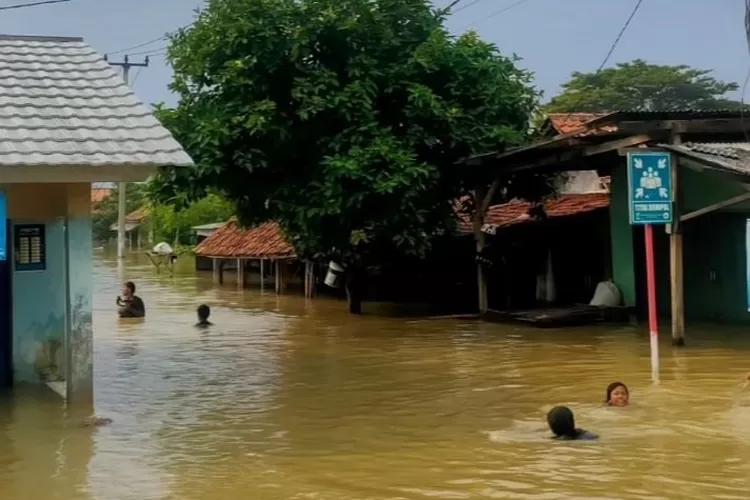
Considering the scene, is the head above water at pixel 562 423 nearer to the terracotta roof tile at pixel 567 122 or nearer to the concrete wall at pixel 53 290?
the concrete wall at pixel 53 290

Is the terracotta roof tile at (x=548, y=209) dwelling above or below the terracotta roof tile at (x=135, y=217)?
below

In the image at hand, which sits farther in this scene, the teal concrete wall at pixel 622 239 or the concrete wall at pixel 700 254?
the teal concrete wall at pixel 622 239

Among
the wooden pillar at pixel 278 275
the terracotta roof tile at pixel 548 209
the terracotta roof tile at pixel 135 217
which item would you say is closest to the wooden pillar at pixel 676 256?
the terracotta roof tile at pixel 548 209

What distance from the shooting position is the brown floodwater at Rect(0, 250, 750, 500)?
314 inches

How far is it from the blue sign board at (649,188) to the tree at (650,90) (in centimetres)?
3204

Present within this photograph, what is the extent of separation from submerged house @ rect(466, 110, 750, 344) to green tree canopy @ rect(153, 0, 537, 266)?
1342 millimetres

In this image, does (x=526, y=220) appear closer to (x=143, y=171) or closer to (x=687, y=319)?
(x=687, y=319)

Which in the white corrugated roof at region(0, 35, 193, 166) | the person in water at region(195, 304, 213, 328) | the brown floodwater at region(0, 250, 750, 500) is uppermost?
the white corrugated roof at region(0, 35, 193, 166)

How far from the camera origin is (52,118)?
10.6 meters

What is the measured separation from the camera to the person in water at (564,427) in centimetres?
933

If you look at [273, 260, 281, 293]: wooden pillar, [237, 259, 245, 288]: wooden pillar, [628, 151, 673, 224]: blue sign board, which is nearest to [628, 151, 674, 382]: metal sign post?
[628, 151, 673, 224]: blue sign board

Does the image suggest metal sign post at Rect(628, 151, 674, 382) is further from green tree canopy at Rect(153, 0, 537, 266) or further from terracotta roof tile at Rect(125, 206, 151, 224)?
terracotta roof tile at Rect(125, 206, 151, 224)

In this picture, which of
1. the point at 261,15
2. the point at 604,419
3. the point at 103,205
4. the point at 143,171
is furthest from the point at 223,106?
the point at 103,205

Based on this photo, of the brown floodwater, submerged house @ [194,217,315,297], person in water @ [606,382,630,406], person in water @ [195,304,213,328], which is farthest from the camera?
submerged house @ [194,217,315,297]
